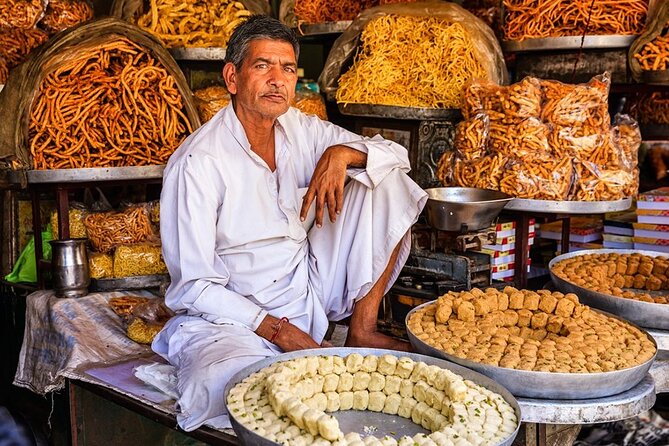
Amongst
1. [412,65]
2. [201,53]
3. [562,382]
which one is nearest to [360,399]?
[562,382]

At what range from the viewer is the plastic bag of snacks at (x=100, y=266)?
3455 mm

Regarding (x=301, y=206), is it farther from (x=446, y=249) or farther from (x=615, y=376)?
(x=615, y=376)

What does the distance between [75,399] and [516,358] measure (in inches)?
64.5

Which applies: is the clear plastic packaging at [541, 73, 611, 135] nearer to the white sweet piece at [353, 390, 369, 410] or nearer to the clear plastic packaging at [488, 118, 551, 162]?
the clear plastic packaging at [488, 118, 551, 162]

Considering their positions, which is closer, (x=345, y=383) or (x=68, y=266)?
(x=345, y=383)

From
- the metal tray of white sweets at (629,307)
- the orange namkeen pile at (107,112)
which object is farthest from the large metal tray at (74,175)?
the metal tray of white sweets at (629,307)

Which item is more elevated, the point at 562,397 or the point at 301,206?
the point at 301,206

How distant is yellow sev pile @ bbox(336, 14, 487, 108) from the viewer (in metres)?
3.88

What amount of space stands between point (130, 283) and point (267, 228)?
3.78 feet

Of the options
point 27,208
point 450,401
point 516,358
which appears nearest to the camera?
point 450,401

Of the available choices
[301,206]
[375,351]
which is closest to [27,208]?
[301,206]

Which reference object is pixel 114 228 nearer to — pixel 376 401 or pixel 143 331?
pixel 143 331

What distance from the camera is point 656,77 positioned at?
378 cm

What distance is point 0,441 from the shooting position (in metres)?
2.07
